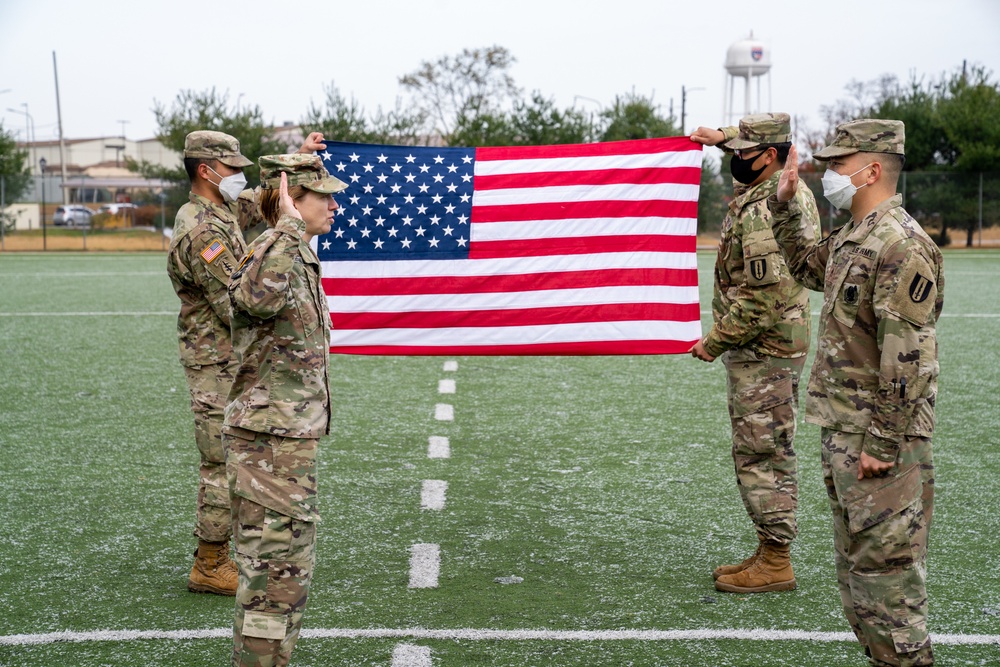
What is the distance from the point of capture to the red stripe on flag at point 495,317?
19.3 ft

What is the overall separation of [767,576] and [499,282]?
224cm

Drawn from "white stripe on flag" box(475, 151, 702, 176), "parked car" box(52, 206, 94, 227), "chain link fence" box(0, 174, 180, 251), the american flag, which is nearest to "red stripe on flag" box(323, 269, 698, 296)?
the american flag

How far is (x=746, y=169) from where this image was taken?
4.67 meters

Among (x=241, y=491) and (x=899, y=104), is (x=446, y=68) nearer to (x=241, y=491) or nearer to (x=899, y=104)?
(x=899, y=104)

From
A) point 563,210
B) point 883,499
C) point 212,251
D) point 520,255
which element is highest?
point 563,210

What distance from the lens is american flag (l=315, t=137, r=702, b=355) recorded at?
5.88m

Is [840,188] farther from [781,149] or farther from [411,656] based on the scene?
[411,656]

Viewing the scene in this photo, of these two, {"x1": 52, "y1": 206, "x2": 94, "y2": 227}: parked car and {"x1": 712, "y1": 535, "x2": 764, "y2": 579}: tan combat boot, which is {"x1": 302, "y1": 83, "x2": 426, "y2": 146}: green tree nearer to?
{"x1": 52, "y1": 206, "x2": 94, "y2": 227}: parked car

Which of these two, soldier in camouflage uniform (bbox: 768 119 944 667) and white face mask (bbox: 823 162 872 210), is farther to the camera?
white face mask (bbox: 823 162 872 210)

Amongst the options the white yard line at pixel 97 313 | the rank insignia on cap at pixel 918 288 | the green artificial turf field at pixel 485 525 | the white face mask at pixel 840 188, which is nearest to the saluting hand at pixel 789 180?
the white face mask at pixel 840 188

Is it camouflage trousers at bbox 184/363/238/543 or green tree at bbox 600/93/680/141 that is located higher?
green tree at bbox 600/93/680/141

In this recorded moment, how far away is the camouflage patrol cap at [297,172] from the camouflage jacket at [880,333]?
1827mm

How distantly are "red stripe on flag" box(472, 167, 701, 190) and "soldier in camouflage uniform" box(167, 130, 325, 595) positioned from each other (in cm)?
156

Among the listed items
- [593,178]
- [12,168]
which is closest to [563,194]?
[593,178]
